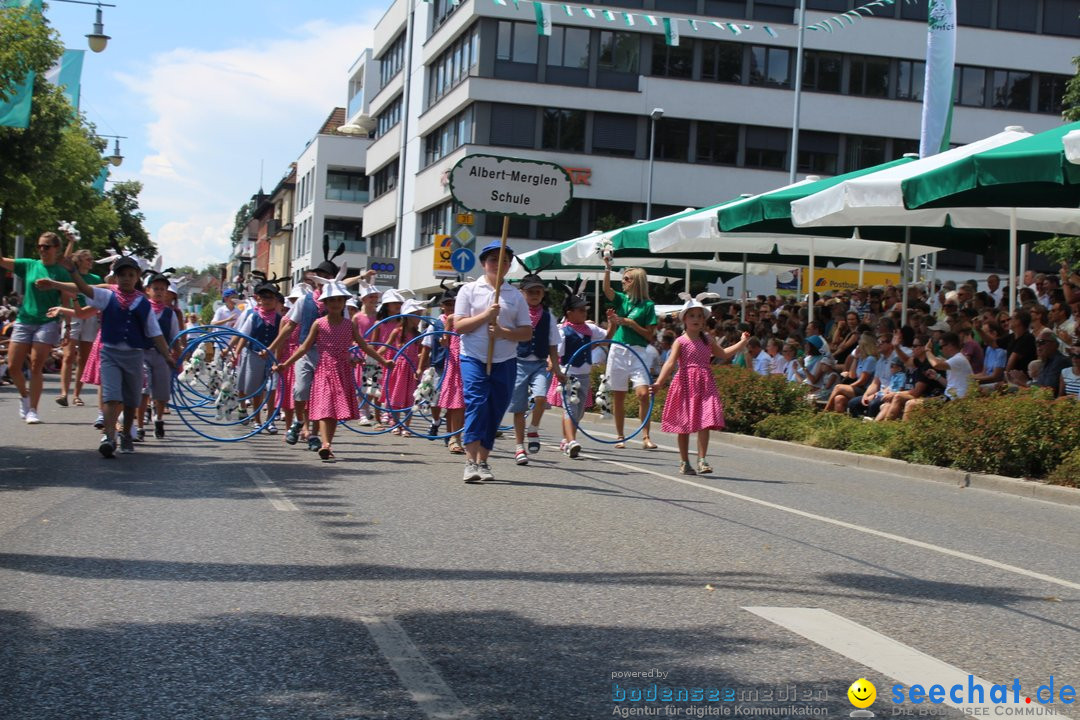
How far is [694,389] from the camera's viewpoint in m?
12.8

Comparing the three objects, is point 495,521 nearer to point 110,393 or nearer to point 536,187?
point 110,393

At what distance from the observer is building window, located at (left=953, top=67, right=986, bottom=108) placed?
2062 inches

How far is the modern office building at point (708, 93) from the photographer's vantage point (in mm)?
49938

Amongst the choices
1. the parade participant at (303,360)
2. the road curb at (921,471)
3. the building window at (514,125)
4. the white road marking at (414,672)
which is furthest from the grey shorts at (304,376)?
the building window at (514,125)

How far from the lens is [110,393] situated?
1220cm

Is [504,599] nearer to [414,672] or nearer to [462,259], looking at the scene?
[414,672]

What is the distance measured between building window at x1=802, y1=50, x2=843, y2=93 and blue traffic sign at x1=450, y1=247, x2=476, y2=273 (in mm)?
30800

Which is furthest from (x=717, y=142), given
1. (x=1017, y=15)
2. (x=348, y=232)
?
(x=348, y=232)

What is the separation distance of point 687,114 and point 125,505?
4445cm

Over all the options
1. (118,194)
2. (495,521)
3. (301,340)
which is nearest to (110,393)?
(301,340)

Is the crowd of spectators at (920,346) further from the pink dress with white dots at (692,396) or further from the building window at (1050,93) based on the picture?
the building window at (1050,93)

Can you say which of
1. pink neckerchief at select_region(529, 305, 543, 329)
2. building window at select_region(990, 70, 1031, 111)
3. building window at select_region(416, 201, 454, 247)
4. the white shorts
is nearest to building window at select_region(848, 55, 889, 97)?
building window at select_region(990, 70, 1031, 111)

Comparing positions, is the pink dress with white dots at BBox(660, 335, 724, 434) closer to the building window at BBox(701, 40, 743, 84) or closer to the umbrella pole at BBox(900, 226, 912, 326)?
the umbrella pole at BBox(900, 226, 912, 326)

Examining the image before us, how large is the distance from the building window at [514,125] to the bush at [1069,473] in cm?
3857
